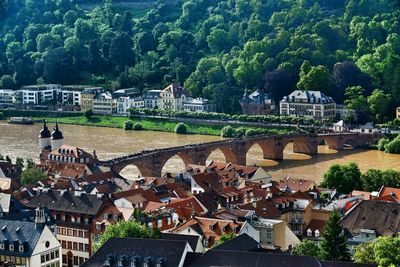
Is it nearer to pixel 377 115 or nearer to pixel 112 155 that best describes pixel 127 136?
pixel 112 155

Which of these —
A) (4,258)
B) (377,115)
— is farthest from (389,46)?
(4,258)

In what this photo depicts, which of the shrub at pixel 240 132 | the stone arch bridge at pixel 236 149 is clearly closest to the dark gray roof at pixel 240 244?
the stone arch bridge at pixel 236 149

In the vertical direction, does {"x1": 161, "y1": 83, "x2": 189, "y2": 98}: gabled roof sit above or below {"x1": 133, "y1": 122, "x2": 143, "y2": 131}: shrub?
above

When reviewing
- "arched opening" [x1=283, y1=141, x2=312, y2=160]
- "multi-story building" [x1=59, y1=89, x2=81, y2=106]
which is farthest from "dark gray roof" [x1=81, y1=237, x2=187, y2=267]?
"multi-story building" [x1=59, y1=89, x2=81, y2=106]

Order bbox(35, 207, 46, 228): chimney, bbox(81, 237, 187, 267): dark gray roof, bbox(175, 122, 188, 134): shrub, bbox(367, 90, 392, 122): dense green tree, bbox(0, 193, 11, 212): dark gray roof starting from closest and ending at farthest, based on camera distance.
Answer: bbox(81, 237, 187, 267): dark gray roof
bbox(35, 207, 46, 228): chimney
bbox(0, 193, 11, 212): dark gray roof
bbox(175, 122, 188, 134): shrub
bbox(367, 90, 392, 122): dense green tree

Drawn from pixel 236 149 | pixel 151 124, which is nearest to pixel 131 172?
pixel 236 149

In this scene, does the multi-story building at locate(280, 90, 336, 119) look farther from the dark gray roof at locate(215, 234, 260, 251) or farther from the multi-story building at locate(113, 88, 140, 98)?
the dark gray roof at locate(215, 234, 260, 251)
